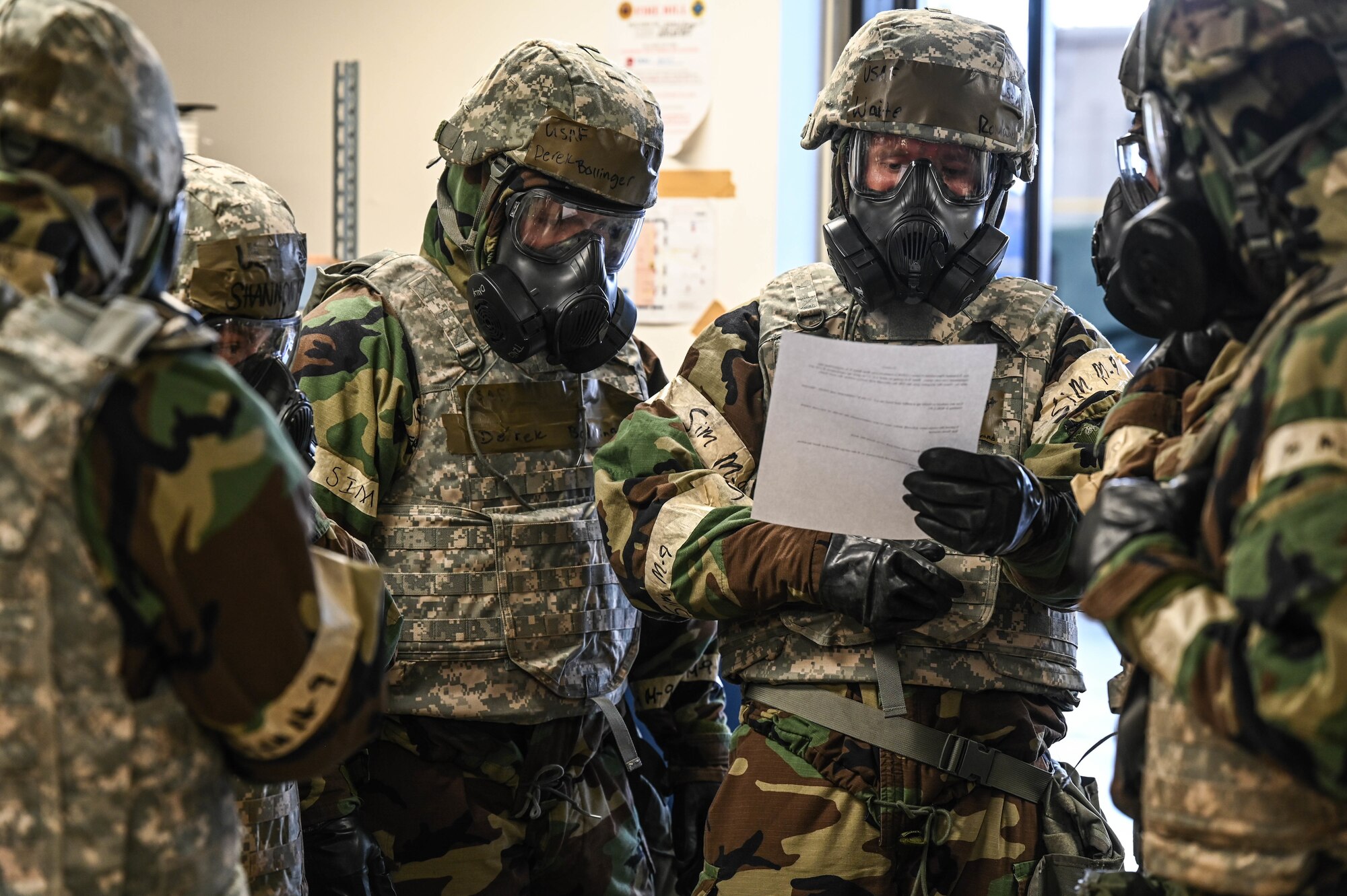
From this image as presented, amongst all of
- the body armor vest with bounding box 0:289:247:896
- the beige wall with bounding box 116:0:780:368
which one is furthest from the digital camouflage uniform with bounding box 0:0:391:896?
the beige wall with bounding box 116:0:780:368

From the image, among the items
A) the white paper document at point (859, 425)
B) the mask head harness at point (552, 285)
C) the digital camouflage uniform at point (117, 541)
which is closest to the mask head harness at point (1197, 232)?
the white paper document at point (859, 425)

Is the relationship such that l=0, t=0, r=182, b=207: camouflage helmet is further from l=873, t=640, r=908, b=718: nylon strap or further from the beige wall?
the beige wall

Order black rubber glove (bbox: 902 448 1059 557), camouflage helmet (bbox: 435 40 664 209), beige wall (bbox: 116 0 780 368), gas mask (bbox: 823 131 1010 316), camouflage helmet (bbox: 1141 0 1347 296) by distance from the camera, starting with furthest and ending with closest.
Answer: beige wall (bbox: 116 0 780 368) → camouflage helmet (bbox: 435 40 664 209) → gas mask (bbox: 823 131 1010 316) → black rubber glove (bbox: 902 448 1059 557) → camouflage helmet (bbox: 1141 0 1347 296)

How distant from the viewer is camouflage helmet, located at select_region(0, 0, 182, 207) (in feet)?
3.29

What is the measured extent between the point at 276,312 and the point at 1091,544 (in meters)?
1.10

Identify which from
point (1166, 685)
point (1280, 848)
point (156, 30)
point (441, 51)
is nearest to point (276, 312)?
point (1166, 685)

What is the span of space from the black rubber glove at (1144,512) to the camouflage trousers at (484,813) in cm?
108

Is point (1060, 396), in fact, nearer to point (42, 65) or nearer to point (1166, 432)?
point (1166, 432)

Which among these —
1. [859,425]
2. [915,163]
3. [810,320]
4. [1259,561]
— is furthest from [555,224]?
[1259,561]

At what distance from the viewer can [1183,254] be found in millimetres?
1162

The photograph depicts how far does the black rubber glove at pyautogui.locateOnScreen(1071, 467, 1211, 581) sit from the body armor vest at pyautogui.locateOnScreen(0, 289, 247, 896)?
0.74m

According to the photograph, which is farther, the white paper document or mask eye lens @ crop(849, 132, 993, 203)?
mask eye lens @ crop(849, 132, 993, 203)

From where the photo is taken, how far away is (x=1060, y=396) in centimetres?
176

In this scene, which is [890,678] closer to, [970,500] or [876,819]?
[876,819]
